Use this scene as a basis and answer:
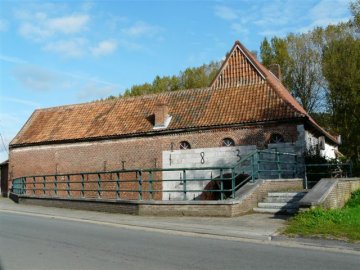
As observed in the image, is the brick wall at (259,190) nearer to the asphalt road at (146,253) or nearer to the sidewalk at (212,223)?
the sidewalk at (212,223)

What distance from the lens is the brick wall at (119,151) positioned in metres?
22.7

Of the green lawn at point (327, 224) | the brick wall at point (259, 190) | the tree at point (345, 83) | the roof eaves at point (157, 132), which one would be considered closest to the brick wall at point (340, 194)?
the green lawn at point (327, 224)

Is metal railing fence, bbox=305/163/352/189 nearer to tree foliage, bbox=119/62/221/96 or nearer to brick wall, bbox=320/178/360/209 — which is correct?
brick wall, bbox=320/178/360/209

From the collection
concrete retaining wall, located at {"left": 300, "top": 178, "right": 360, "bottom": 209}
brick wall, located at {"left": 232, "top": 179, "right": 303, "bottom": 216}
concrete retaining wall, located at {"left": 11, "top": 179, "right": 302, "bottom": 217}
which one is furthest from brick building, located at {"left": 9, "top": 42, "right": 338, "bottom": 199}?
concrete retaining wall, located at {"left": 300, "top": 178, "right": 360, "bottom": 209}

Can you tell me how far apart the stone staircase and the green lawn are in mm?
1857

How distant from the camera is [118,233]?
1112 cm

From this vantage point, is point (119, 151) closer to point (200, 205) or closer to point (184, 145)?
point (184, 145)

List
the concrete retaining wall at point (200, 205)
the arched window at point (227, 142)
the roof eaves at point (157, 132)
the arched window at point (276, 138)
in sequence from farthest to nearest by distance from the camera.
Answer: the arched window at point (227, 142) → the roof eaves at point (157, 132) → the arched window at point (276, 138) → the concrete retaining wall at point (200, 205)

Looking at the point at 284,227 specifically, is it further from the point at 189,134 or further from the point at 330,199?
the point at 189,134

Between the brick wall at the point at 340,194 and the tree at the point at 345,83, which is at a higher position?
→ the tree at the point at 345,83

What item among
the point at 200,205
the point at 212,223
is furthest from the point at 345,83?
the point at 212,223

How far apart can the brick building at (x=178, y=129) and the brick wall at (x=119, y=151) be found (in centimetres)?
5

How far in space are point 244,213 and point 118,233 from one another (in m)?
4.41

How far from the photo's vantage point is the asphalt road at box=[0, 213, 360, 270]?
286 inches
